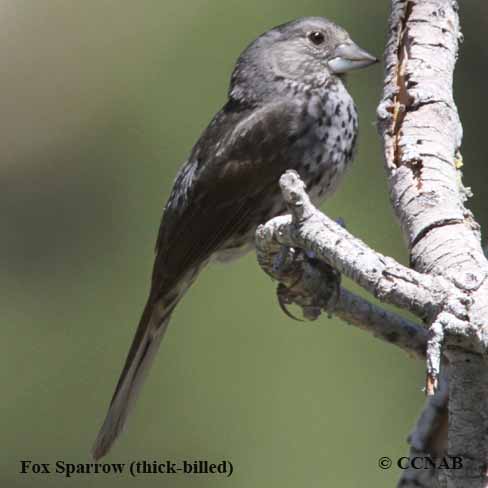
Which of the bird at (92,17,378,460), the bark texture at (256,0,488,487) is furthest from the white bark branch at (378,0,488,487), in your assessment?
the bird at (92,17,378,460)

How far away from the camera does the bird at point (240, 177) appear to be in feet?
11.9

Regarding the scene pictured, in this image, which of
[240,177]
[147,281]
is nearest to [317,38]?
[240,177]

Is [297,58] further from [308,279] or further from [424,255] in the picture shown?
[424,255]

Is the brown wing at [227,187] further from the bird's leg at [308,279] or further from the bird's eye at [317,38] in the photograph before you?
the bird's leg at [308,279]

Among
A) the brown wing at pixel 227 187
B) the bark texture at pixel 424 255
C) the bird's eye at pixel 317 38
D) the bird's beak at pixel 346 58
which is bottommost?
the bark texture at pixel 424 255

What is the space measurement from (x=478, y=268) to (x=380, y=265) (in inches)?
8.1

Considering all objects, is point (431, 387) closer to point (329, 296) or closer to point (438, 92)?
point (329, 296)

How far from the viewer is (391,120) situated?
2.81 meters

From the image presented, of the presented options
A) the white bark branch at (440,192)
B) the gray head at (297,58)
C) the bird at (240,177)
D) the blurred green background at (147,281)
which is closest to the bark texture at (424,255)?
the white bark branch at (440,192)

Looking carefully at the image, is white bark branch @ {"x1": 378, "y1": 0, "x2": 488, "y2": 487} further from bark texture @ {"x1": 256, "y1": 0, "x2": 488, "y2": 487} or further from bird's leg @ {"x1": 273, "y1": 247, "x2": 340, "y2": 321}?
bird's leg @ {"x1": 273, "y1": 247, "x2": 340, "y2": 321}

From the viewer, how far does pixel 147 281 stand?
475cm

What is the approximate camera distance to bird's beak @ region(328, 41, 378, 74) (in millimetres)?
3820

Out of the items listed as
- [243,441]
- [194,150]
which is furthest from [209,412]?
[194,150]

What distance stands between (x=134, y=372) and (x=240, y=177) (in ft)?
2.10
